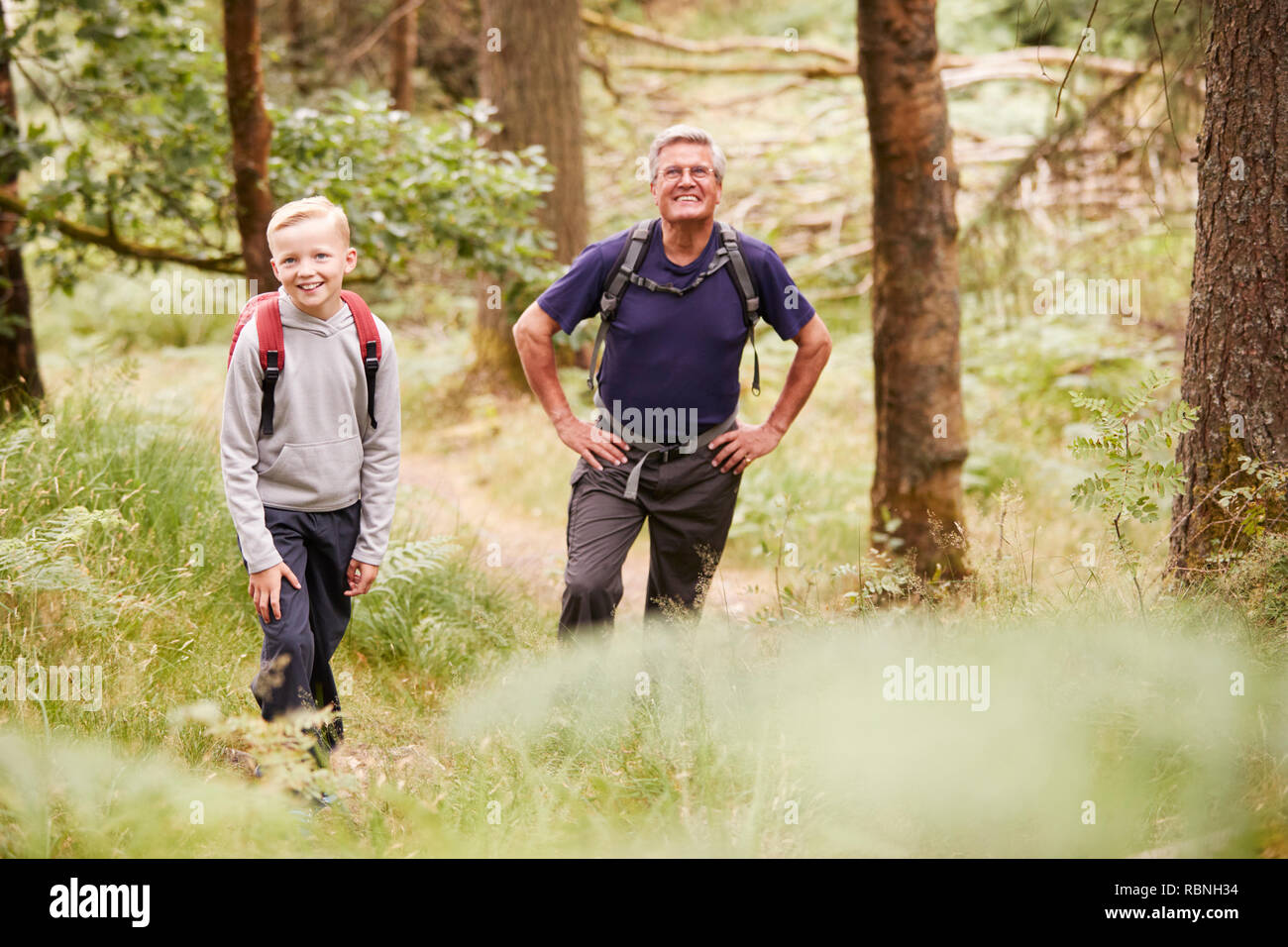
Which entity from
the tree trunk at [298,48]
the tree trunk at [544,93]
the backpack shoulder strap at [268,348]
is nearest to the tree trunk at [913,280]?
the backpack shoulder strap at [268,348]

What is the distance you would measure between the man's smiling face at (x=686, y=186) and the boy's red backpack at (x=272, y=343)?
1275 millimetres

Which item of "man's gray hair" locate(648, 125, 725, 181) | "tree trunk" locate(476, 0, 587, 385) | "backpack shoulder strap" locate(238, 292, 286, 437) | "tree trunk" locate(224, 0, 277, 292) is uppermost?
"tree trunk" locate(476, 0, 587, 385)

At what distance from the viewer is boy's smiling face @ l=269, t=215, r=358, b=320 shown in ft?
10.9

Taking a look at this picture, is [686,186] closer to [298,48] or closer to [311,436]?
[311,436]

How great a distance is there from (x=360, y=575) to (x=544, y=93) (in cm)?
861

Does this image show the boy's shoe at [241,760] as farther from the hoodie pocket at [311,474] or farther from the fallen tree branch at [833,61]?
the fallen tree branch at [833,61]

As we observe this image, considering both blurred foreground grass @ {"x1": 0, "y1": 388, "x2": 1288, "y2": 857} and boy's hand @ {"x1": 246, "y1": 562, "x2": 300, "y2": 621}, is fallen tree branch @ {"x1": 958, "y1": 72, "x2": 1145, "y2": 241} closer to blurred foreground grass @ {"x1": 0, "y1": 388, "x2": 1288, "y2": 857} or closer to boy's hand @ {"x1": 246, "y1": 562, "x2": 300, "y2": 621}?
blurred foreground grass @ {"x1": 0, "y1": 388, "x2": 1288, "y2": 857}

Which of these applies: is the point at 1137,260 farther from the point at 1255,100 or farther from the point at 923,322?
the point at 1255,100

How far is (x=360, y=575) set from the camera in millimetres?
3682

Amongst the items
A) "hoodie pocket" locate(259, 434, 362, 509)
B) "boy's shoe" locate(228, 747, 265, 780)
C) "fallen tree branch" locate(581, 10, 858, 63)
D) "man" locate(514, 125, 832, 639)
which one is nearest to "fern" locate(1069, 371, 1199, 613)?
"man" locate(514, 125, 832, 639)

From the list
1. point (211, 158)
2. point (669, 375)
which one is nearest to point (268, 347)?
point (669, 375)

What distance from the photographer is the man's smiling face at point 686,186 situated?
13.5 feet

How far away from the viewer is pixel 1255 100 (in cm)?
420
